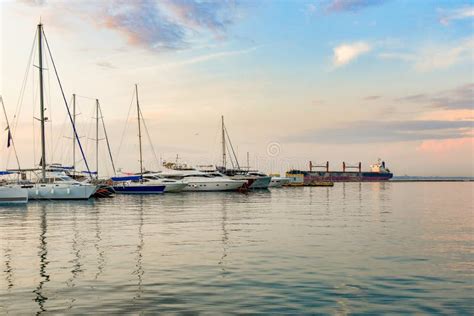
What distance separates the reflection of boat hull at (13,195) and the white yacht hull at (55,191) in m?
2.75

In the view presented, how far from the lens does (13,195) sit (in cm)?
5262

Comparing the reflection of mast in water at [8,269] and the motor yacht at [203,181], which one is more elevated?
the motor yacht at [203,181]

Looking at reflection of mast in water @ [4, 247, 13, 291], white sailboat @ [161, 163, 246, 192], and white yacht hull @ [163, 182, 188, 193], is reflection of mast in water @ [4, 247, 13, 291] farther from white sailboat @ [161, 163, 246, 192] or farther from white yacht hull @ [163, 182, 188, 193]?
white sailboat @ [161, 163, 246, 192]

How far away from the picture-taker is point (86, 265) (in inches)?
675

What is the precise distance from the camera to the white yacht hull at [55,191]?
5609cm

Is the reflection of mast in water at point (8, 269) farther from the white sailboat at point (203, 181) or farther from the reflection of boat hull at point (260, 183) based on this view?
the reflection of boat hull at point (260, 183)

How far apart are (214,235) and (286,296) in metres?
13.4

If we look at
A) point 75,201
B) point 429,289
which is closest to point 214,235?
point 429,289

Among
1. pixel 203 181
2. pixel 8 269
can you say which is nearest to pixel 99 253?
pixel 8 269

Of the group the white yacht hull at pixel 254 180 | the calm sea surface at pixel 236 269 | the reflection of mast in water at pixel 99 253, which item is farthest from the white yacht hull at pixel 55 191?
the white yacht hull at pixel 254 180

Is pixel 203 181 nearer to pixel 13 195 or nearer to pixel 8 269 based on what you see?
pixel 13 195

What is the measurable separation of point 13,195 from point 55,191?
487 centimetres

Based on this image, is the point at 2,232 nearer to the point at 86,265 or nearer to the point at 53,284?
the point at 86,265

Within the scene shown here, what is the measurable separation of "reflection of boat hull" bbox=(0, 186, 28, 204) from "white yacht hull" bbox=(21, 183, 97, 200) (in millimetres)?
2753
